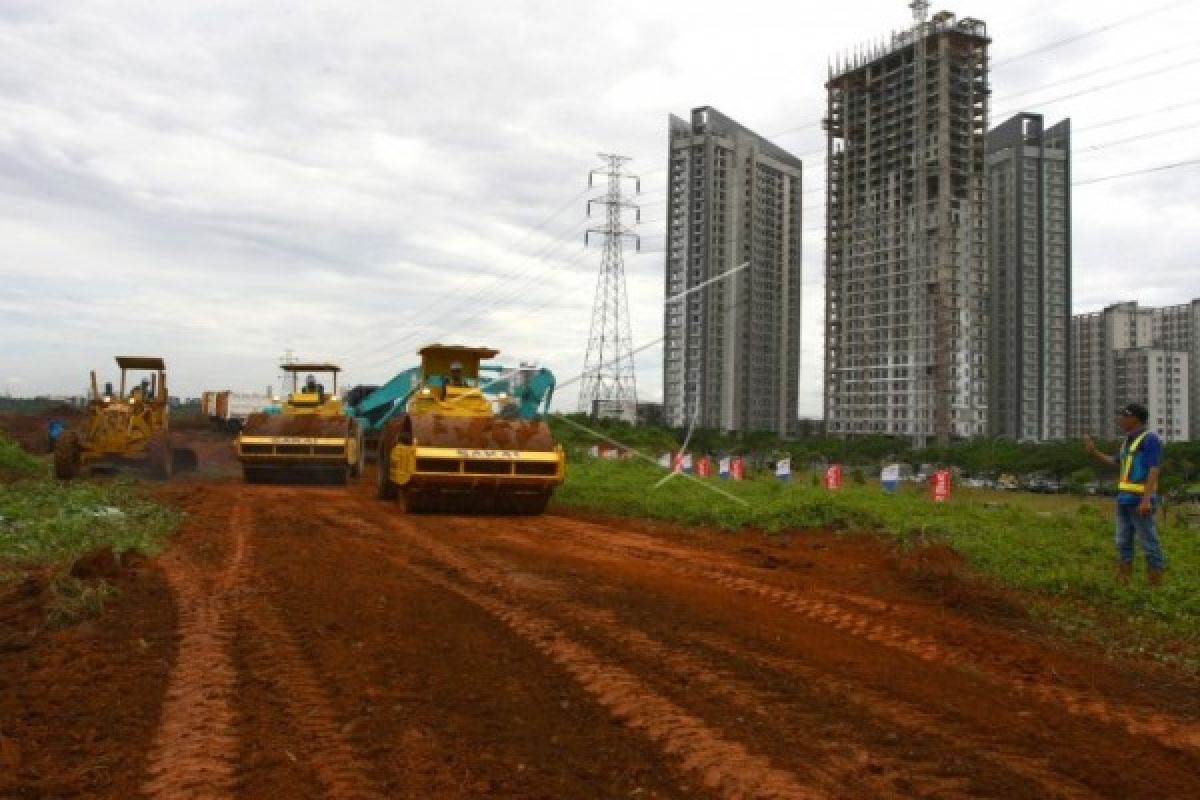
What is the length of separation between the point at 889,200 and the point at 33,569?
181 feet

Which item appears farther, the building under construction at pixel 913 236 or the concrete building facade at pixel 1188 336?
the concrete building facade at pixel 1188 336

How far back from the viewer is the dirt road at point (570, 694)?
3695 millimetres

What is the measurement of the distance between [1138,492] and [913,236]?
49.2 m

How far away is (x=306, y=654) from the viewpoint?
17.9 feet

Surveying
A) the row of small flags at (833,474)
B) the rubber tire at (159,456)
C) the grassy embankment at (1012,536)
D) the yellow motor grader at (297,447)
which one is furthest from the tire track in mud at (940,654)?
the rubber tire at (159,456)

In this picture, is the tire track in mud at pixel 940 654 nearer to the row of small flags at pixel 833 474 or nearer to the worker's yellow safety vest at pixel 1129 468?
the worker's yellow safety vest at pixel 1129 468

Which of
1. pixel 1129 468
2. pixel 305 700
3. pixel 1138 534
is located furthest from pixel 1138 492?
pixel 305 700

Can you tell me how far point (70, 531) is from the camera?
34.7ft

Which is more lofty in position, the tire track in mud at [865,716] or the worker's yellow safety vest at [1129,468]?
the worker's yellow safety vest at [1129,468]

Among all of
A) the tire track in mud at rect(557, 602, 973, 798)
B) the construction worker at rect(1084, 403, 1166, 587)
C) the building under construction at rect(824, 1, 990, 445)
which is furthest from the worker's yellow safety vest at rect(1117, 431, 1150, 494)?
the building under construction at rect(824, 1, 990, 445)

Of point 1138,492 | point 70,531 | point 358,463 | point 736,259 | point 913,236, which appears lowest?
point 70,531

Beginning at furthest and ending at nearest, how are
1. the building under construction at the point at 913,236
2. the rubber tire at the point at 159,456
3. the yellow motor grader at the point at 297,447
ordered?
the building under construction at the point at 913,236 → the rubber tire at the point at 159,456 → the yellow motor grader at the point at 297,447

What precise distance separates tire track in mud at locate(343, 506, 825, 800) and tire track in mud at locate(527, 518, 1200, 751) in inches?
80.4

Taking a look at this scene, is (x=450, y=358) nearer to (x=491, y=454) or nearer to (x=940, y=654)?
(x=491, y=454)
